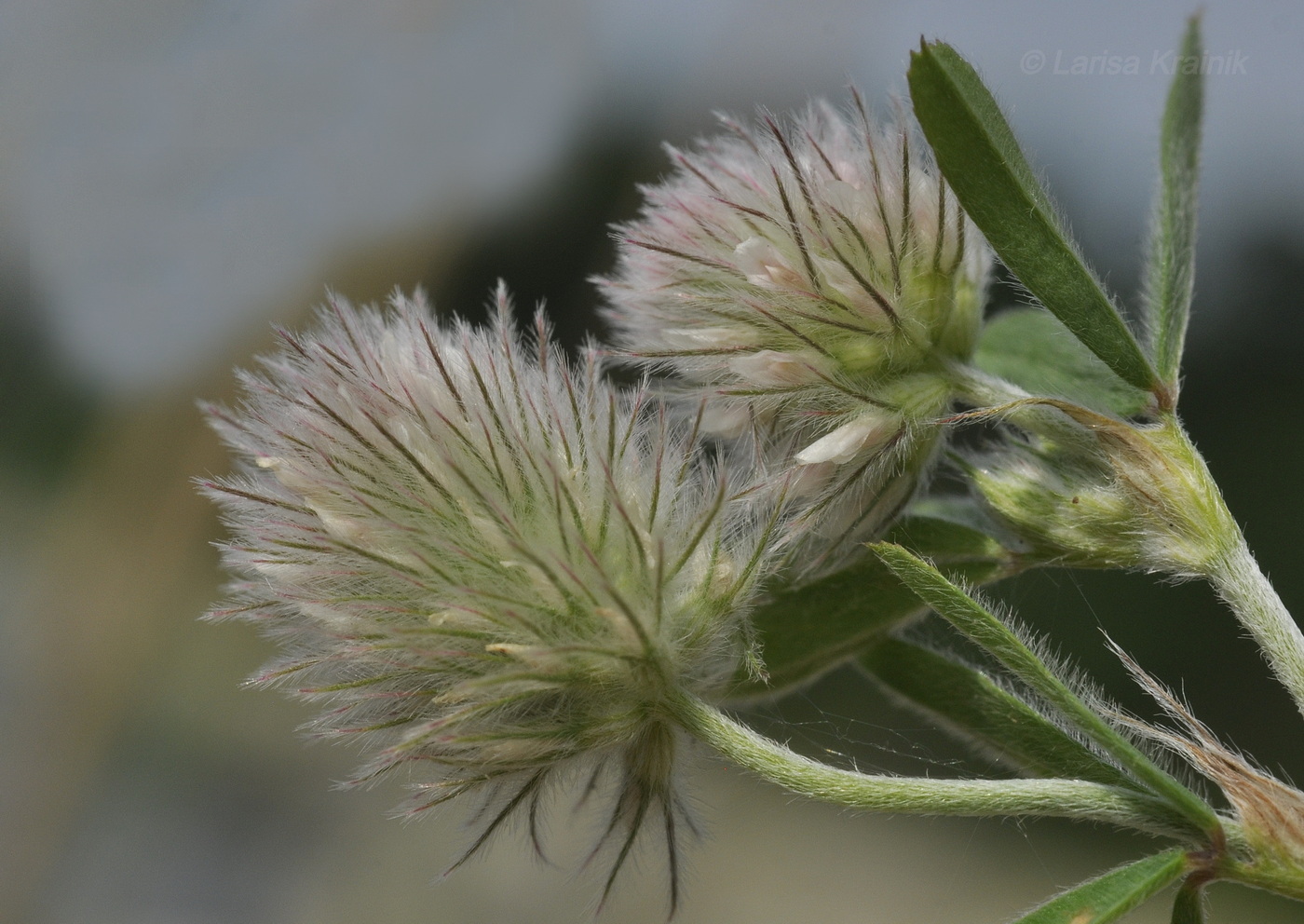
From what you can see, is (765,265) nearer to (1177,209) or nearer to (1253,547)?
(1177,209)

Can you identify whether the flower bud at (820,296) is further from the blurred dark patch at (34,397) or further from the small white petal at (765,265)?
the blurred dark patch at (34,397)

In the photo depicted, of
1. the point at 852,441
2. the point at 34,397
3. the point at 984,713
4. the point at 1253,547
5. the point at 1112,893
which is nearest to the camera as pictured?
the point at 1112,893

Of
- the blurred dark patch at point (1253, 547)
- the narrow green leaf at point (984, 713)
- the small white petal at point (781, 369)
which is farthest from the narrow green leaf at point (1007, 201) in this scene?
the blurred dark patch at point (1253, 547)

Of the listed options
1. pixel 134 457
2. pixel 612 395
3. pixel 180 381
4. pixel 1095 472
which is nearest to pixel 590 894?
pixel 612 395

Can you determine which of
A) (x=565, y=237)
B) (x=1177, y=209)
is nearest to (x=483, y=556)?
(x=1177, y=209)

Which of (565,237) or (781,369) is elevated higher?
(565,237)

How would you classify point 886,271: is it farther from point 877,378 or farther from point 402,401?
point 402,401

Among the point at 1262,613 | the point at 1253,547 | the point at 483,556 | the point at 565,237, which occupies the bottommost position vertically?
the point at 1253,547
